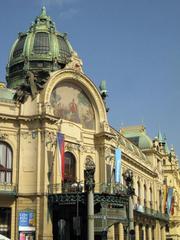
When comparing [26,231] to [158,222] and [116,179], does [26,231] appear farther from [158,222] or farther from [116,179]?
[158,222]

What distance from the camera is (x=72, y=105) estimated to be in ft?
167

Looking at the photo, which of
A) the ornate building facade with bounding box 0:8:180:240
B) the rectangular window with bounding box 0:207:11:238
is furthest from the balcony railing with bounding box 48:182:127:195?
the rectangular window with bounding box 0:207:11:238

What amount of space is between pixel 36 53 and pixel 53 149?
15.1m

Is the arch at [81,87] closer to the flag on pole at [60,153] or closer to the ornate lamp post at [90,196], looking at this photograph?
the flag on pole at [60,153]

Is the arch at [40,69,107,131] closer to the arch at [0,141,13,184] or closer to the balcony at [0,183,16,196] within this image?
the arch at [0,141,13,184]

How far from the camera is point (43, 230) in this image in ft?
141

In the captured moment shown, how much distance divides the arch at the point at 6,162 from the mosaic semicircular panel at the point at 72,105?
19.3 feet

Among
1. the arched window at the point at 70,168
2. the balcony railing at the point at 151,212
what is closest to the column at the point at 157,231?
the balcony railing at the point at 151,212

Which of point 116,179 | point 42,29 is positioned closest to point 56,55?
point 42,29

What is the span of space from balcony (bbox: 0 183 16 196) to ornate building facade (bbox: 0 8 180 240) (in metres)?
0.09

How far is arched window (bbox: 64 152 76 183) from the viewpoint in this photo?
48.9 metres

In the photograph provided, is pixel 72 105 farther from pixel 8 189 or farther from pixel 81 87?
pixel 8 189

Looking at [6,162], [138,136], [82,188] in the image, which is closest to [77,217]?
[82,188]

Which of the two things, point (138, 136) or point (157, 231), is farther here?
point (138, 136)
